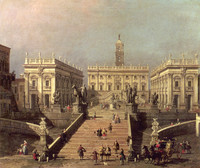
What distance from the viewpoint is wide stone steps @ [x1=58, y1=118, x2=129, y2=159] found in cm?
1532

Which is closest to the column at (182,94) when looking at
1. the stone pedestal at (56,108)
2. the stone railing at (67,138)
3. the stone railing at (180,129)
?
the stone railing at (180,129)

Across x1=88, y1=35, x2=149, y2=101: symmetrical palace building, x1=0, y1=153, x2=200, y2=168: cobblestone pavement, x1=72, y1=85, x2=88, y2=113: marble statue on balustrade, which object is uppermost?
x1=88, y1=35, x2=149, y2=101: symmetrical palace building

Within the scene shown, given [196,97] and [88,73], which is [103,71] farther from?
[196,97]

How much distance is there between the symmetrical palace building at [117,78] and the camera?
172 ft

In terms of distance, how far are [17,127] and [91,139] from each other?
1033 centimetres

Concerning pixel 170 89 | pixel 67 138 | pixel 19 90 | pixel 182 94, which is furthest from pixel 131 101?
pixel 19 90

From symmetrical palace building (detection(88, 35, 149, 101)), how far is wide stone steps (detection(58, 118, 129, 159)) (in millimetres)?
31386

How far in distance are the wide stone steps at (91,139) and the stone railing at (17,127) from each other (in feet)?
20.0

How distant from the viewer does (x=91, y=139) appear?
17.2 m

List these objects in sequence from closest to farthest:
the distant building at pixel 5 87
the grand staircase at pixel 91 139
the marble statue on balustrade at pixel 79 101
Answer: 1. the grand staircase at pixel 91 139
2. the marble statue on balustrade at pixel 79 101
3. the distant building at pixel 5 87

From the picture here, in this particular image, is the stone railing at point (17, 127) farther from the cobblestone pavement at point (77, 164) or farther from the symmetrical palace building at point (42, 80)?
the symmetrical palace building at point (42, 80)

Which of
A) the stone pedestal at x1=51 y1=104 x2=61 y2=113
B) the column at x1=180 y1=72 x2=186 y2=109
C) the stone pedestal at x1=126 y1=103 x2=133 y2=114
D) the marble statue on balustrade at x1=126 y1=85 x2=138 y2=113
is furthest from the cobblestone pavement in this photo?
the column at x1=180 y1=72 x2=186 y2=109

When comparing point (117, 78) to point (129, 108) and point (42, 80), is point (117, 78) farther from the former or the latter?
point (129, 108)

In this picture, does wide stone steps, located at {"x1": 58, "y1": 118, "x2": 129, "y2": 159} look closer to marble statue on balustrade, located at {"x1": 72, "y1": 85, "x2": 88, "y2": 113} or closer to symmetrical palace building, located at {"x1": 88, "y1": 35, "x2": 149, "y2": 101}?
marble statue on balustrade, located at {"x1": 72, "y1": 85, "x2": 88, "y2": 113}
